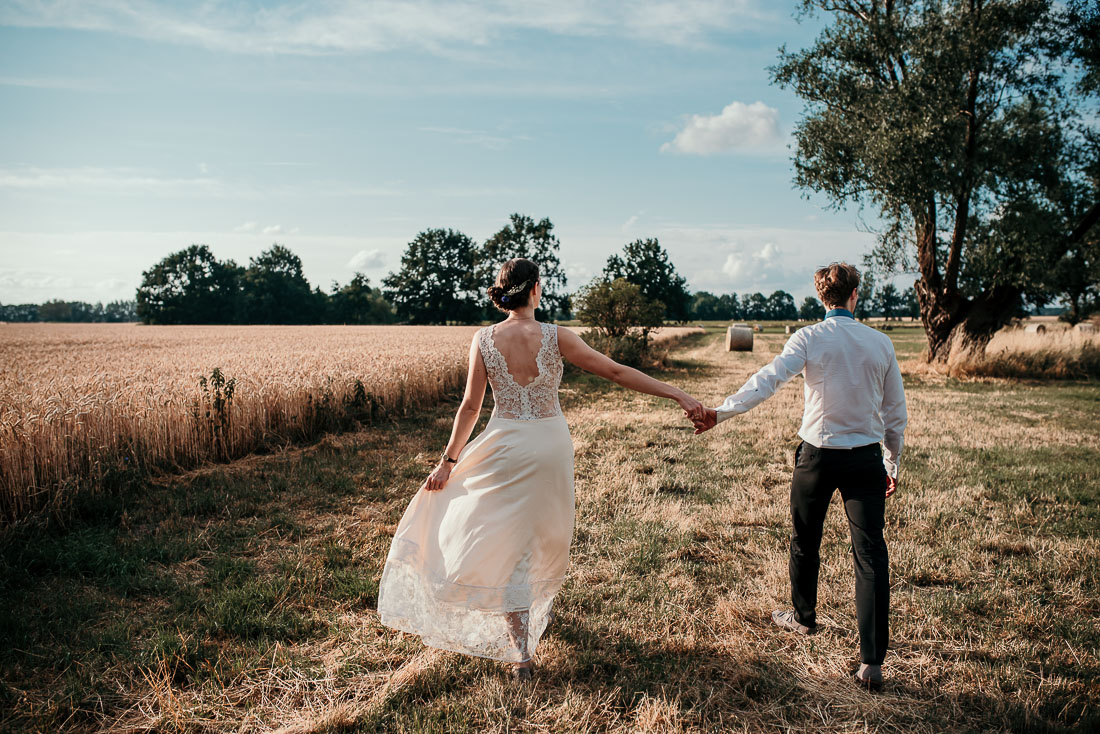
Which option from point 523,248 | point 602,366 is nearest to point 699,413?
point 602,366

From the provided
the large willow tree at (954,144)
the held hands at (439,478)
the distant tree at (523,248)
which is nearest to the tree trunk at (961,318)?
the large willow tree at (954,144)

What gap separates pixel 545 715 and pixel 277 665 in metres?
1.75

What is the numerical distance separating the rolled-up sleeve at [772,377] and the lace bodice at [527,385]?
1.10 meters

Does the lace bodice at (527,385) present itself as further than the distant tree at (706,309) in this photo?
No

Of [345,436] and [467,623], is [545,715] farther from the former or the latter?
[345,436]

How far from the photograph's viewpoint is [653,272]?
8938 cm

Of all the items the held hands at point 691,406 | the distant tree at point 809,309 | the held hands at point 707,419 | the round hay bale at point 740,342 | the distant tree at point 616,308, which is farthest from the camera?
the distant tree at point 809,309

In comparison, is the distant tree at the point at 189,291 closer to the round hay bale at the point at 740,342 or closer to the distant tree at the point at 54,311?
the distant tree at the point at 54,311

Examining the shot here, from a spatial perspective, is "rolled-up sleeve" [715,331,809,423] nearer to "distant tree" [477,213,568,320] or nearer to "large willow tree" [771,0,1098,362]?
"large willow tree" [771,0,1098,362]

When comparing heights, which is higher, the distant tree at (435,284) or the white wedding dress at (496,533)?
the distant tree at (435,284)

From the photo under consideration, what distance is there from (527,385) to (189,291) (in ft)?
308

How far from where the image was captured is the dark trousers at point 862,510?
3525 millimetres

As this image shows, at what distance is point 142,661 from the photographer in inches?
149

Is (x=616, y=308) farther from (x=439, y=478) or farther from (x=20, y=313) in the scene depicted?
(x=20, y=313)
